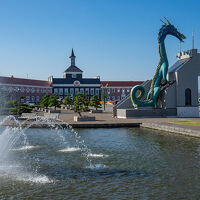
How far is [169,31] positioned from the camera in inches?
1423

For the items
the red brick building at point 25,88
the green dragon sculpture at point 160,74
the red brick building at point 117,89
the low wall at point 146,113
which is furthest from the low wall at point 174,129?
the red brick building at point 117,89

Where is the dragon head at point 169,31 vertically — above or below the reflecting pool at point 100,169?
above

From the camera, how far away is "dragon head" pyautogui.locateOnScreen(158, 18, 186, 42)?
118 feet

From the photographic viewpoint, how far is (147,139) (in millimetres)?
19281

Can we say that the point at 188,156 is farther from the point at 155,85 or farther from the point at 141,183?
the point at 155,85

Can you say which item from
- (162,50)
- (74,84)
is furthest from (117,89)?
(162,50)

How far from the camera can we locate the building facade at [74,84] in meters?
97.5

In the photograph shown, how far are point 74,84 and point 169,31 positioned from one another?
64.7 metres

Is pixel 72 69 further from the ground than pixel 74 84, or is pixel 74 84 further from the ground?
pixel 72 69

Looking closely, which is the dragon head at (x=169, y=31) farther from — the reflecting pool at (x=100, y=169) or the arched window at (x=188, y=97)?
the reflecting pool at (x=100, y=169)

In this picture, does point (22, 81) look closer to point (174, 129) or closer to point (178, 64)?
point (178, 64)

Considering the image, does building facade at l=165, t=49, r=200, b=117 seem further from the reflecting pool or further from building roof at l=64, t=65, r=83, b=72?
building roof at l=64, t=65, r=83, b=72

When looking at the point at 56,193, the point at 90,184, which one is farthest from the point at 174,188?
the point at 56,193

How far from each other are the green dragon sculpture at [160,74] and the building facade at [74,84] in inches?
2436
